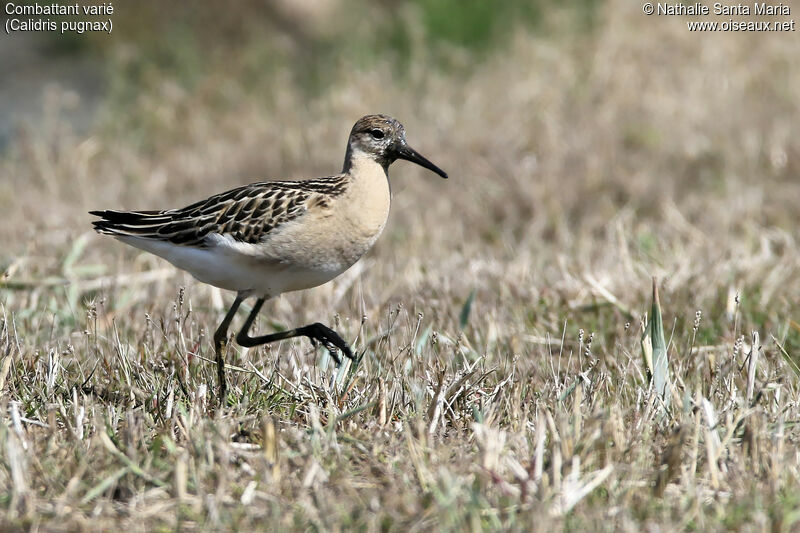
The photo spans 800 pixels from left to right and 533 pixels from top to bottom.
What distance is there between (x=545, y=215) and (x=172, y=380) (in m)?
4.33

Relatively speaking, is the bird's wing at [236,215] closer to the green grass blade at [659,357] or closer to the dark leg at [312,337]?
the dark leg at [312,337]

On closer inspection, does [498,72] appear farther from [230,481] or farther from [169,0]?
[230,481]

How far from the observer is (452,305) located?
5.81 m

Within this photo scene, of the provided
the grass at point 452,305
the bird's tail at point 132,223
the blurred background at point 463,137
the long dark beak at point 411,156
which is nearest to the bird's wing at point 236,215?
the bird's tail at point 132,223

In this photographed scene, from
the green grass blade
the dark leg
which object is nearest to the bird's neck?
the dark leg

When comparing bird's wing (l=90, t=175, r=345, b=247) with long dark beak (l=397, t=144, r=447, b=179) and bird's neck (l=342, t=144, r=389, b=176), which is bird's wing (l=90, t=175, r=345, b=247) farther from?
long dark beak (l=397, t=144, r=447, b=179)

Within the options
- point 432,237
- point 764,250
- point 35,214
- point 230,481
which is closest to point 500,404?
point 230,481

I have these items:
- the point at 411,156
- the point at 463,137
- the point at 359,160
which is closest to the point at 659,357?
the point at 411,156

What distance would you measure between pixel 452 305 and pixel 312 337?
1283 millimetres

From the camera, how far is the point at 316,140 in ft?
32.8

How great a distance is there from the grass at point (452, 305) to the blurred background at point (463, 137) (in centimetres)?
4

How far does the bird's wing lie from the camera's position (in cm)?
456

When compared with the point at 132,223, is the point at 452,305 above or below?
below

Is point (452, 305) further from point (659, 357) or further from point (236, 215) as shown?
point (659, 357)
